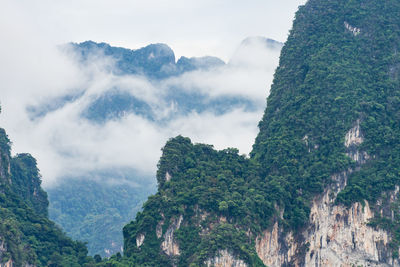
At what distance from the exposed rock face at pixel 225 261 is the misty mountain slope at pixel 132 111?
294ft

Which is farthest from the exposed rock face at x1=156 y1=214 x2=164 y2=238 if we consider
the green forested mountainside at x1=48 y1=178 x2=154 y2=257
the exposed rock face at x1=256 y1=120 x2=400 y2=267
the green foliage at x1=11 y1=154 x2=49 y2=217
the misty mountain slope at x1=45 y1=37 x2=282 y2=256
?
the misty mountain slope at x1=45 y1=37 x2=282 y2=256

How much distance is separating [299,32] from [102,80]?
109990mm

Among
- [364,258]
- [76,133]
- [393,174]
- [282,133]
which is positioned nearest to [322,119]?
[282,133]

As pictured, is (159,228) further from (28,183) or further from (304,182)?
(28,183)

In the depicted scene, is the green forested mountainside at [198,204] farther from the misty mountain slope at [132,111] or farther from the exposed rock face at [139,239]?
the misty mountain slope at [132,111]

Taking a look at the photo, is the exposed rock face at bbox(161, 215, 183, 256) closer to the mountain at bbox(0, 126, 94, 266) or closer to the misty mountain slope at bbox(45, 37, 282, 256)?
the mountain at bbox(0, 126, 94, 266)

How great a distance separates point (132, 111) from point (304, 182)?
117m

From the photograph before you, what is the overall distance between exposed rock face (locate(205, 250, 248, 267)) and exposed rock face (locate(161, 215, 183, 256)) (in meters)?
3.83

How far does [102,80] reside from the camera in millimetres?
185000

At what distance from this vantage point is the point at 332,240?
61.5 m

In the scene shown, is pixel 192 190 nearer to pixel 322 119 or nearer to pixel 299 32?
pixel 322 119

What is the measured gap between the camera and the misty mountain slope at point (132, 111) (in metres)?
158

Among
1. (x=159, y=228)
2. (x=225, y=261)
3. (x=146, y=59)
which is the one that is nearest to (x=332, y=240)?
(x=225, y=261)

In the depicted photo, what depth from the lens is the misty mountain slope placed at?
15775 cm
